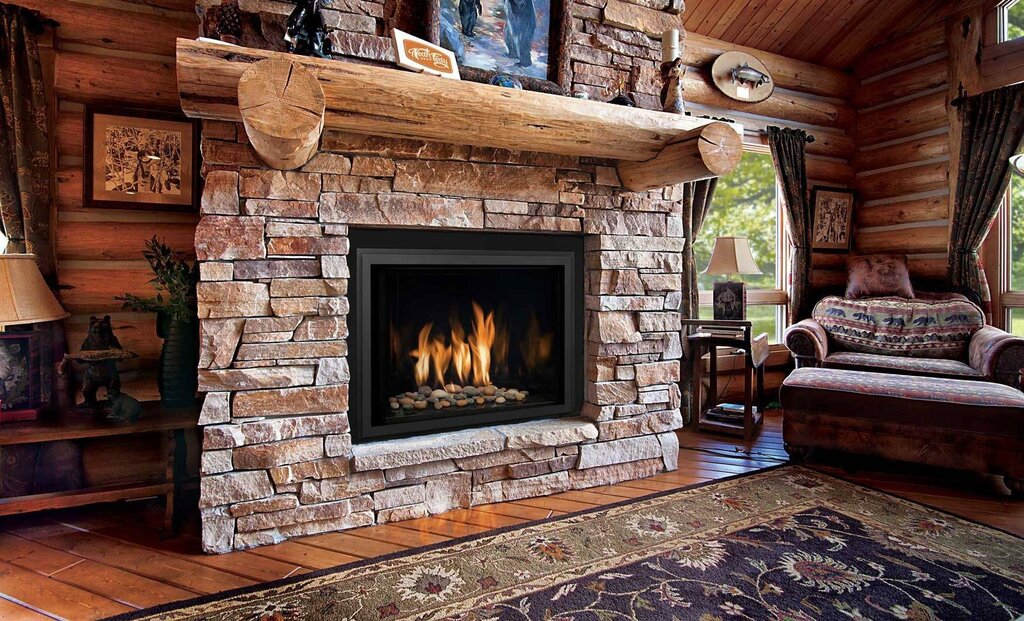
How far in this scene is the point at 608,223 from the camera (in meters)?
2.88

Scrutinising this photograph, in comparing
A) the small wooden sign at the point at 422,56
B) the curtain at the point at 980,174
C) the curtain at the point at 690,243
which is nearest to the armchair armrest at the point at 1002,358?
the curtain at the point at 980,174

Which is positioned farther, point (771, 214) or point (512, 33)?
point (771, 214)

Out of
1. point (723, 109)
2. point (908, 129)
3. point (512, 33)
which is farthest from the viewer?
point (908, 129)

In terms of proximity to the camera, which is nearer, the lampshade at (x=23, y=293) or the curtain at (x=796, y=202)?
the lampshade at (x=23, y=293)

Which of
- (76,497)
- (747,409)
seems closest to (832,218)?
(747,409)

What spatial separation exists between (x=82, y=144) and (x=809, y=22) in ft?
16.3

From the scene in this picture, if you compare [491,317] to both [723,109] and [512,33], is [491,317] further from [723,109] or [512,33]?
[723,109]

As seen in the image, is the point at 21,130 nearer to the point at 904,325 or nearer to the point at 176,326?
the point at 176,326

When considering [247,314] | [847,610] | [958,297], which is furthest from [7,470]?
[958,297]

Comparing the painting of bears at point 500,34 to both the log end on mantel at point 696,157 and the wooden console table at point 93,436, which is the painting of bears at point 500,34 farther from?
the wooden console table at point 93,436

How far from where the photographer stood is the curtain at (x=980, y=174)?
4207 mm

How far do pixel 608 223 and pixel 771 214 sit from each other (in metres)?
3.68

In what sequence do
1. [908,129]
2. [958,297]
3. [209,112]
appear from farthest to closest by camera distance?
[908,129], [958,297], [209,112]

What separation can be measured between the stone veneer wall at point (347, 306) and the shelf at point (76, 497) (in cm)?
32
